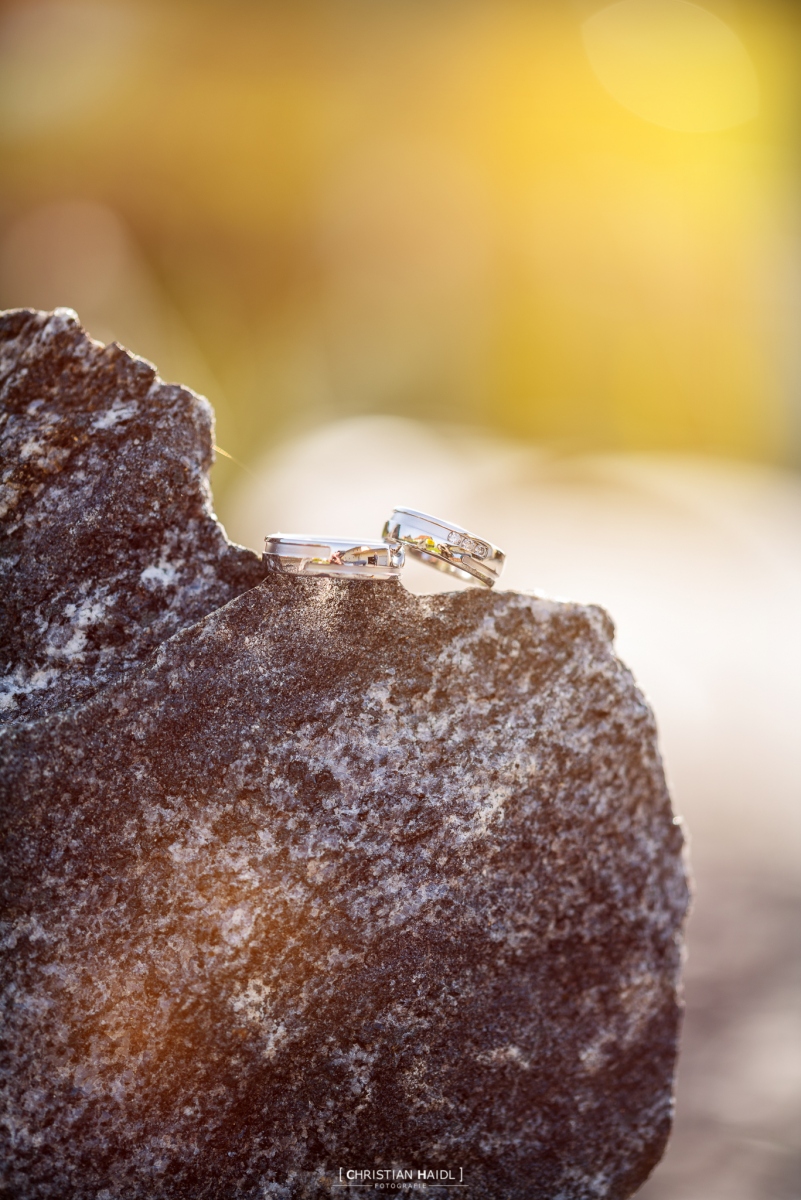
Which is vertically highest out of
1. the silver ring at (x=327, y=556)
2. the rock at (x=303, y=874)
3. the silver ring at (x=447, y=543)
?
the silver ring at (x=447, y=543)

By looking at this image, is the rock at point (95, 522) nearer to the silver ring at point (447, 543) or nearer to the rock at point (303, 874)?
the rock at point (303, 874)

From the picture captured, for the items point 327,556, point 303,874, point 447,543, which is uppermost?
point 447,543

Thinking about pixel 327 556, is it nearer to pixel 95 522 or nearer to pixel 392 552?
pixel 392 552

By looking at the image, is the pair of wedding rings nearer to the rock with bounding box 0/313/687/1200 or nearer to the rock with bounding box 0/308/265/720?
the rock with bounding box 0/313/687/1200

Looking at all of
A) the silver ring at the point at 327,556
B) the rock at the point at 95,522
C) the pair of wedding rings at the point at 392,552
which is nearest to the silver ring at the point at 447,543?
the pair of wedding rings at the point at 392,552

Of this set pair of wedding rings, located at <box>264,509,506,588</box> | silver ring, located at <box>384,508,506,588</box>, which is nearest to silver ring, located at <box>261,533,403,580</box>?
pair of wedding rings, located at <box>264,509,506,588</box>

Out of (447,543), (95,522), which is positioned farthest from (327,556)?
(95,522)

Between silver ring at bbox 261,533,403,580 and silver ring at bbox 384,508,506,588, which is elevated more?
silver ring at bbox 384,508,506,588

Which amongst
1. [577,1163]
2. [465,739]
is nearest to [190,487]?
[465,739]
